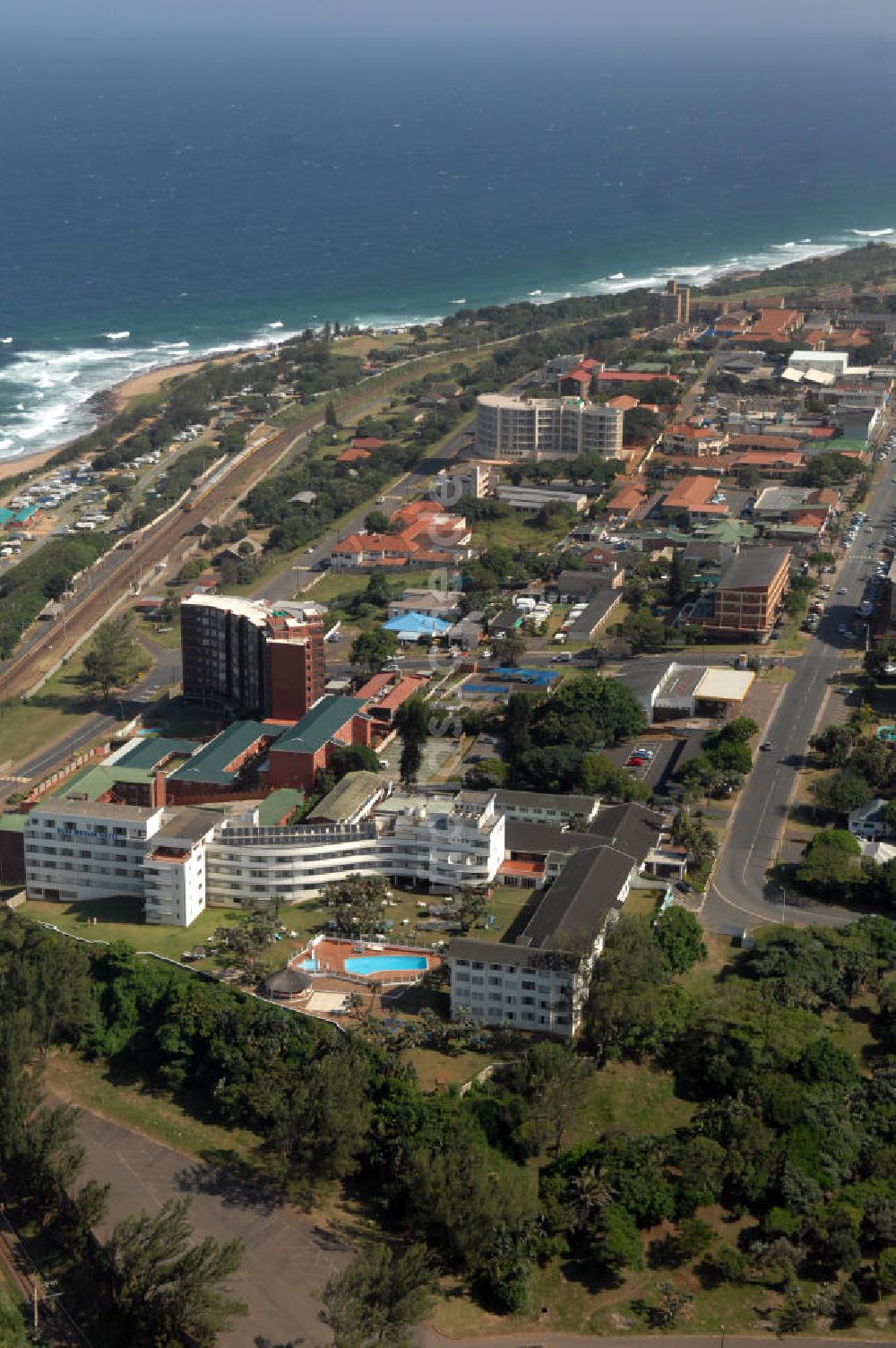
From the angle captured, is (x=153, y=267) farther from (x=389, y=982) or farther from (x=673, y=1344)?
(x=673, y=1344)

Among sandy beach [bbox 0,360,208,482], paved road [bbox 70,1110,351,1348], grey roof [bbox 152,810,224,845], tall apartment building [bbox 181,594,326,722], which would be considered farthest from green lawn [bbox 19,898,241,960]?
sandy beach [bbox 0,360,208,482]

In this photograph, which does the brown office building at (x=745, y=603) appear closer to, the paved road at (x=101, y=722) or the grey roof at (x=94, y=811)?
the paved road at (x=101, y=722)

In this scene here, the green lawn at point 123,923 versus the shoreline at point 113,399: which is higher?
the shoreline at point 113,399

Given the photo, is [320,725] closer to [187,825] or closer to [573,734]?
[573,734]

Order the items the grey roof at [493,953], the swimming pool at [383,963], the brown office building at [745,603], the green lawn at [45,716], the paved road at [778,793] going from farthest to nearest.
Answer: the brown office building at [745,603] < the green lawn at [45,716] < the paved road at [778,793] < the swimming pool at [383,963] < the grey roof at [493,953]

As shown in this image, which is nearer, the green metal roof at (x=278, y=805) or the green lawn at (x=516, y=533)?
the green metal roof at (x=278, y=805)

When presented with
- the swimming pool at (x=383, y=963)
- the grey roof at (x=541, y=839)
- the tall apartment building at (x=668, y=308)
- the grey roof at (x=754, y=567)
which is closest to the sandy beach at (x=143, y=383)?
the tall apartment building at (x=668, y=308)

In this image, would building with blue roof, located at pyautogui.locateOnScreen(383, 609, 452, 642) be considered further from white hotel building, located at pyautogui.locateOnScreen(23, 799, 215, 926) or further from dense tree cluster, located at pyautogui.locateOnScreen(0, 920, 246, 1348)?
dense tree cluster, located at pyautogui.locateOnScreen(0, 920, 246, 1348)

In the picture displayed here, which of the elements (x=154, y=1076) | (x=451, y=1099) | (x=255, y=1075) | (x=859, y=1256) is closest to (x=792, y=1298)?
(x=859, y=1256)
